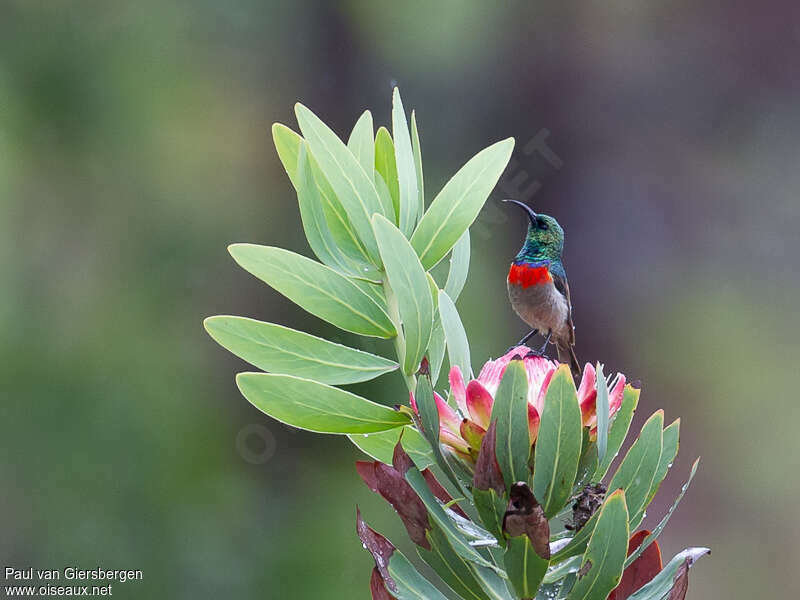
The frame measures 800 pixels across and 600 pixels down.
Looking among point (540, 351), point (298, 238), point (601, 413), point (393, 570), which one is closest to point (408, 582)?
point (393, 570)

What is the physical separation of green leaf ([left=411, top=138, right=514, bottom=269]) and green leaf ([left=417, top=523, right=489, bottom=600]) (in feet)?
0.38

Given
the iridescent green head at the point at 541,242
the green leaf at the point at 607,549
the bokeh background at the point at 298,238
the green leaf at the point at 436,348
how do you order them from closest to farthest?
the green leaf at the point at 607,549 → the green leaf at the point at 436,348 → the iridescent green head at the point at 541,242 → the bokeh background at the point at 298,238

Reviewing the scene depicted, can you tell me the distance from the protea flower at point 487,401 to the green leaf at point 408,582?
5 cm

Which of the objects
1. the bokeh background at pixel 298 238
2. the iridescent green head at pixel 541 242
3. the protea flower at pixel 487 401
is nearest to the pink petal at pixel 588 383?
the protea flower at pixel 487 401

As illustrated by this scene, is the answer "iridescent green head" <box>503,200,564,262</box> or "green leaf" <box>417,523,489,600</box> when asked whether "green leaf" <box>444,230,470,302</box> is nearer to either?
"green leaf" <box>417,523,489,600</box>

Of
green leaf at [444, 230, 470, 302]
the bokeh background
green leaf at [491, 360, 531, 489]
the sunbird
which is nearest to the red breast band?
the sunbird

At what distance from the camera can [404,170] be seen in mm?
387

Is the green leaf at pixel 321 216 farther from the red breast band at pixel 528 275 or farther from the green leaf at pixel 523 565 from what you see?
the red breast band at pixel 528 275

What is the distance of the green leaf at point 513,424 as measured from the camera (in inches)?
13.0

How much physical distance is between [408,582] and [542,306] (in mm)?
566

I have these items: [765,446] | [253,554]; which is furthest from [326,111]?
[765,446]

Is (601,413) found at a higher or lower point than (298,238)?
higher

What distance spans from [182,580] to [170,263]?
880 mm

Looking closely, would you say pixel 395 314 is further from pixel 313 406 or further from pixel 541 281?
pixel 541 281
